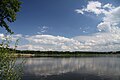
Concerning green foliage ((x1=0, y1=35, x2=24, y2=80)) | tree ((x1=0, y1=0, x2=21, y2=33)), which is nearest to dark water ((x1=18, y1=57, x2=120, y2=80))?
tree ((x1=0, y1=0, x2=21, y2=33))

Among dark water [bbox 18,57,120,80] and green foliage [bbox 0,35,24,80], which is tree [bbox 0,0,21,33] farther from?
green foliage [bbox 0,35,24,80]

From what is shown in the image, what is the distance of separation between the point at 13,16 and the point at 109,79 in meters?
19.5

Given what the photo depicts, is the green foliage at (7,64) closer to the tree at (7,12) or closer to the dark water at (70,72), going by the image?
the tree at (7,12)

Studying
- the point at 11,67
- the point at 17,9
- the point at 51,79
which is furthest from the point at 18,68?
the point at 51,79

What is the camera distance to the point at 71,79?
3884 centimetres

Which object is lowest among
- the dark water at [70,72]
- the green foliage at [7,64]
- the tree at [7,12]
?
the dark water at [70,72]

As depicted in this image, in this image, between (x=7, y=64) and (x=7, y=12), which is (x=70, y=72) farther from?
(x=7, y=64)

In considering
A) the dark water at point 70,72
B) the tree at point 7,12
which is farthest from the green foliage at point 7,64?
the dark water at point 70,72

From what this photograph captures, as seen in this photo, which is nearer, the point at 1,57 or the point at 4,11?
the point at 1,57

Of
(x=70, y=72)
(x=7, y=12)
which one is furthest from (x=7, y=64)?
(x=70, y=72)

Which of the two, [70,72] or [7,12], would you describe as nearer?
[7,12]

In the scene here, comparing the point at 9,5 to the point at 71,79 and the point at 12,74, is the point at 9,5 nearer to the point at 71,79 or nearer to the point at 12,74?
the point at 71,79

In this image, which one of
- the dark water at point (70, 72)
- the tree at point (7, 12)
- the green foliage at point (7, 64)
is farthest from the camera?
the dark water at point (70, 72)

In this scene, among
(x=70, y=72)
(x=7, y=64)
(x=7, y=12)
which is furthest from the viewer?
(x=70, y=72)
